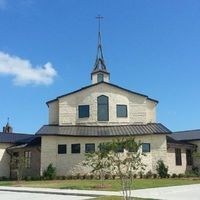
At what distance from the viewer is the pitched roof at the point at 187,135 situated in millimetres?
48103

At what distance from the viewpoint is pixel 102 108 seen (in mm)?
43188

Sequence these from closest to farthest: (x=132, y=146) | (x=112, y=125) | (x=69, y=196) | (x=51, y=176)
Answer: (x=132, y=146) < (x=69, y=196) < (x=51, y=176) < (x=112, y=125)

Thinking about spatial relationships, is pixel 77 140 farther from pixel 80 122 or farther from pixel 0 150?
pixel 0 150

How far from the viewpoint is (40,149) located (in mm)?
40438

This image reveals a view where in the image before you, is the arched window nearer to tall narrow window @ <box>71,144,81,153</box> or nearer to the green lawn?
tall narrow window @ <box>71,144,81,153</box>

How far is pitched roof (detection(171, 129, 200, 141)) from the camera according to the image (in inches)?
1894

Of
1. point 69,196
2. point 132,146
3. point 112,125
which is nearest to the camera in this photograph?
point 132,146

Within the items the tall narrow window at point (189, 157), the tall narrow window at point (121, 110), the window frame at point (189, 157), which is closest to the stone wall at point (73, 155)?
the tall narrow window at point (121, 110)

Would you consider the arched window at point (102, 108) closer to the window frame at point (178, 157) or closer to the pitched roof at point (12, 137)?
the window frame at point (178, 157)

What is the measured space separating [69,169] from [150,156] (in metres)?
8.14

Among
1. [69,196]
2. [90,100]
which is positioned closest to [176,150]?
[90,100]

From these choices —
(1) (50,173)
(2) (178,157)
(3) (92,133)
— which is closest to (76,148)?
→ (3) (92,133)

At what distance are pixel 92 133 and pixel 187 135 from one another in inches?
608

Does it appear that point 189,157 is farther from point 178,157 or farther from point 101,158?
point 101,158
